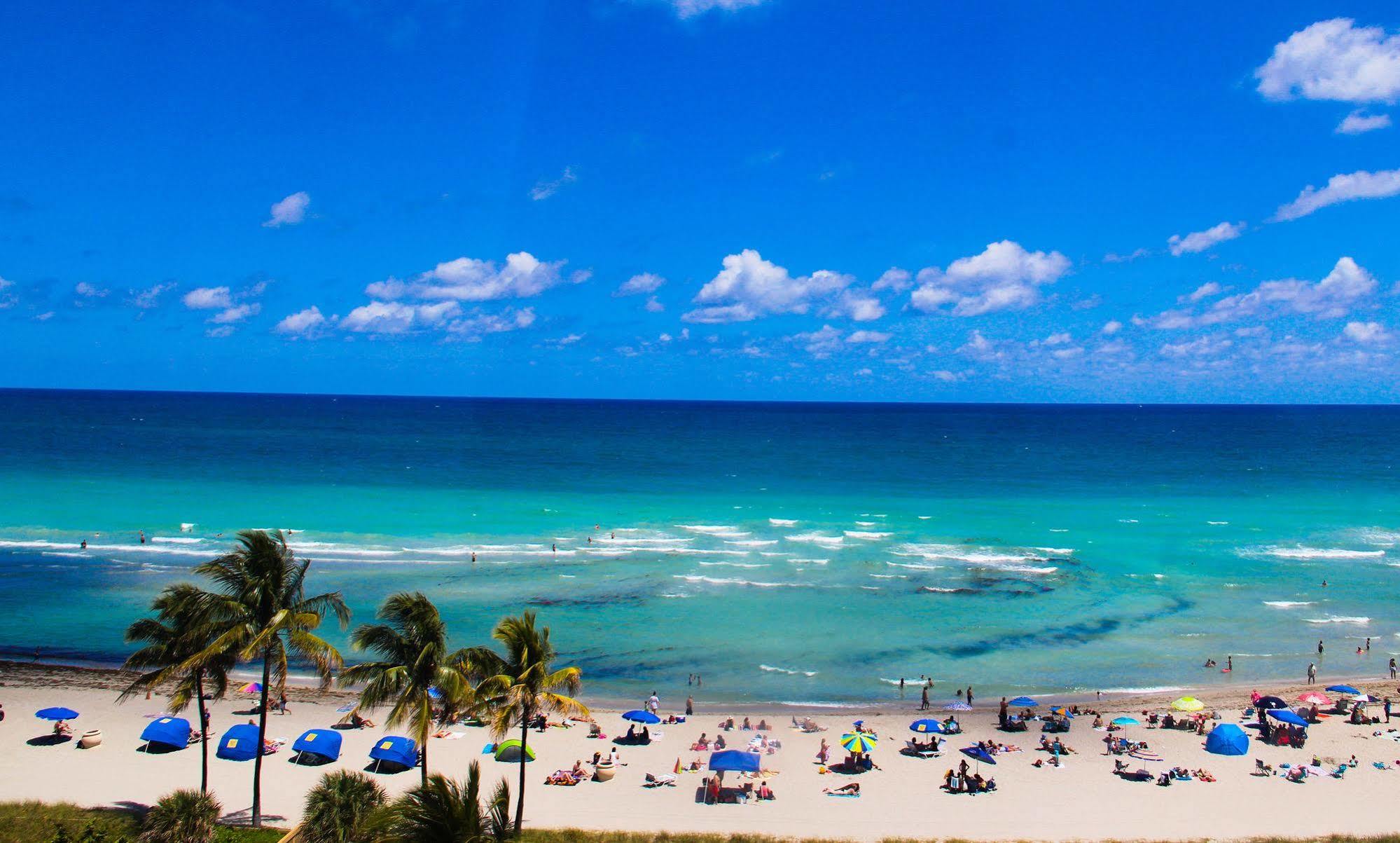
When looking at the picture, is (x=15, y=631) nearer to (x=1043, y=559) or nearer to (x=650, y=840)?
(x=650, y=840)

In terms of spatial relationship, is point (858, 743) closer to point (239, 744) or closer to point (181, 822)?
Answer: point (181, 822)

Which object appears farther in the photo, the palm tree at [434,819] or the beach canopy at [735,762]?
the beach canopy at [735,762]

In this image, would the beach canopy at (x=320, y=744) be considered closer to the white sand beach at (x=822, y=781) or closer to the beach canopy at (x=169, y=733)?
the white sand beach at (x=822, y=781)

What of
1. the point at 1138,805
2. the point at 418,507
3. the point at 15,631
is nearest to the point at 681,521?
the point at 418,507

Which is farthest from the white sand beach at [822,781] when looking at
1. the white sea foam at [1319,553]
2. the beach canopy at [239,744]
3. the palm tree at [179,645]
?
the white sea foam at [1319,553]

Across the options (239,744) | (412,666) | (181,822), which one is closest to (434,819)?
(412,666)

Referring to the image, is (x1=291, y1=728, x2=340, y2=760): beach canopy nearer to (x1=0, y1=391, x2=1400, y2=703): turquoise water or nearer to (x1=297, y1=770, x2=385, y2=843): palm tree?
(x1=297, y1=770, x2=385, y2=843): palm tree

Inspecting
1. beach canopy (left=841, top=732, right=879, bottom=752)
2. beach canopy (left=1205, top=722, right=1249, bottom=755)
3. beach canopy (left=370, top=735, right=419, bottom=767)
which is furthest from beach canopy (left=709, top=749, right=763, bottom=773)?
beach canopy (left=1205, top=722, right=1249, bottom=755)

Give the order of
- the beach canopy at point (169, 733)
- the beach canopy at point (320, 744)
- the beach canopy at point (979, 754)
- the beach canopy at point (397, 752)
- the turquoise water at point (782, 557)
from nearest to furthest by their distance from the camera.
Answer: the beach canopy at point (397, 752), the beach canopy at point (320, 744), the beach canopy at point (169, 733), the beach canopy at point (979, 754), the turquoise water at point (782, 557)
